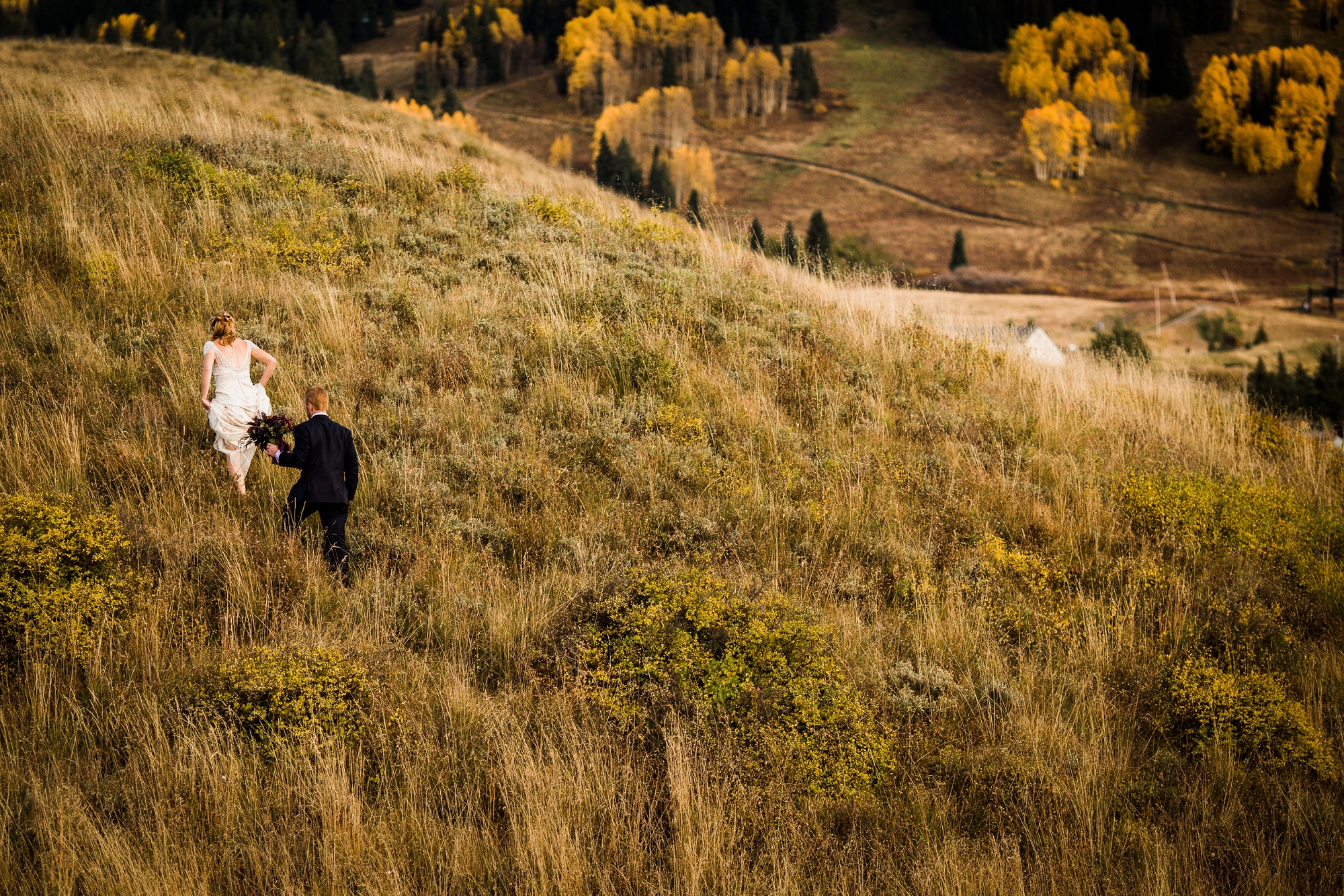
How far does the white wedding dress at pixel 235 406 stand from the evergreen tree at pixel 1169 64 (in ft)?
467

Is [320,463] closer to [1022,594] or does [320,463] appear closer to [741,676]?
[741,676]

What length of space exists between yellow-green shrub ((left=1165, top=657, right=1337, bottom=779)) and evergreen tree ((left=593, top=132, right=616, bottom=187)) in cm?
8160

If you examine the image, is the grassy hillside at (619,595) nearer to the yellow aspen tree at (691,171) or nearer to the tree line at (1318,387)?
the tree line at (1318,387)

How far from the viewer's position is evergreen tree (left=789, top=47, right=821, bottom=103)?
117 metres

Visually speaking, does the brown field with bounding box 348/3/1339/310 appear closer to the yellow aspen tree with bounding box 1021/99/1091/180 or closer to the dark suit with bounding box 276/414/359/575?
the yellow aspen tree with bounding box 1021/99/1091/180

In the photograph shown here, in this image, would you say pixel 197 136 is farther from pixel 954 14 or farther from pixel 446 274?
pixel 954 14

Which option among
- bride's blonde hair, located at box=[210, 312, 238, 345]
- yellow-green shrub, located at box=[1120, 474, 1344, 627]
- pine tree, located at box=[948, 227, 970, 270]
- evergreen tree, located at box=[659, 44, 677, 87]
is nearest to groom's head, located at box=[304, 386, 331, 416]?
bride's blonde hair, located at box=[210, 312, 238, 345]

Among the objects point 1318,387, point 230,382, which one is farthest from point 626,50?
point 230,382

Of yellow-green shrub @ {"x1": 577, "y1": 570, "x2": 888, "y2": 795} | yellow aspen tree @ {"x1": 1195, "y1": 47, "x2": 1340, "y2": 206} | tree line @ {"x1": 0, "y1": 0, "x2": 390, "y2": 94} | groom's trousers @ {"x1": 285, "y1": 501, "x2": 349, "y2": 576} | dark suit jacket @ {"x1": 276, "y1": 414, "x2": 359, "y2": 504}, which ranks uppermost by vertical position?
tree line @ {"x1": 0, "y1": 0, "x2": 390, "y2": 94}

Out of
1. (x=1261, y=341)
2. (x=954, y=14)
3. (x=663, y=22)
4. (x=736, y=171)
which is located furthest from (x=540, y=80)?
(x=1261, y=341)

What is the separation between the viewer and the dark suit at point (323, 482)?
4992 millimetres

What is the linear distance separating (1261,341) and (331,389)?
69.3m

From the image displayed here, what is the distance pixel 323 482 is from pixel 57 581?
1.40 metres

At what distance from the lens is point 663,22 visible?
13075 centimetres
